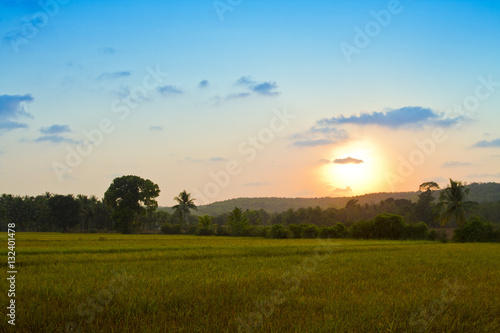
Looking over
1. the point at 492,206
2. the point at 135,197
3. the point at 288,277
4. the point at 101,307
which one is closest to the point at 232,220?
the point at 135,197

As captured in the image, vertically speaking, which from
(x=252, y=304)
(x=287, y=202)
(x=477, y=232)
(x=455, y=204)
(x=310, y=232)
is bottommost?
(x=310, y=232)

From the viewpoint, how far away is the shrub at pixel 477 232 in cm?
3534

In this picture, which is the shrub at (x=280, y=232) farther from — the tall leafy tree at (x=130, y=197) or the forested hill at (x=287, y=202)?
the forested hill at (x=287, y=202)

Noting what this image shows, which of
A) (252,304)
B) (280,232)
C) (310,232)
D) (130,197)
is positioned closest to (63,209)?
(130,197)

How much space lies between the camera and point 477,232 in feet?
116

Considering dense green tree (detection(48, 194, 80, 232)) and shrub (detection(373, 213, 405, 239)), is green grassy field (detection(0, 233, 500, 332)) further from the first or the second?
dense green tree (detection(48, 194, 80, 232))

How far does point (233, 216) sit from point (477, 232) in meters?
30.0

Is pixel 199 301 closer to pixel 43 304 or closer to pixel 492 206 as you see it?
pixel 43 304

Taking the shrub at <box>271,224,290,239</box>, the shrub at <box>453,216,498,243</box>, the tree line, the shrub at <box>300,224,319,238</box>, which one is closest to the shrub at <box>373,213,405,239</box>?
the tree line

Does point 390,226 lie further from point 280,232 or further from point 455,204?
point 280,232

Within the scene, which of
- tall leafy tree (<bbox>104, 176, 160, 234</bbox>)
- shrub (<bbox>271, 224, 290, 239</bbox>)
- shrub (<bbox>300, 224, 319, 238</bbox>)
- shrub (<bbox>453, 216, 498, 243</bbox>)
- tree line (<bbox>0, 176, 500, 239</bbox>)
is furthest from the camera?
tall leafy tree (<bbox>104, 176, 160, 234</bbox>)

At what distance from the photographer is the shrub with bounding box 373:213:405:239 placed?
37469 mm

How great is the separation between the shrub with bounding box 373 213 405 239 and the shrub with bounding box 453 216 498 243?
596 centimetres

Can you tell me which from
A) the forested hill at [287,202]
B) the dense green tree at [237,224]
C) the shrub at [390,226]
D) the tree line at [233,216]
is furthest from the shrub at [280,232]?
the forested hill at [287,202]
